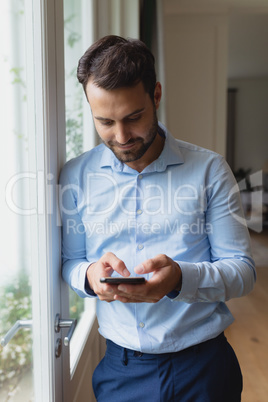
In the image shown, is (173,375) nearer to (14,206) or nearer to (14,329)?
(14,329)

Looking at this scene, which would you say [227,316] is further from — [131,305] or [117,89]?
[117,89]

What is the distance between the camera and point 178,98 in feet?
12.6

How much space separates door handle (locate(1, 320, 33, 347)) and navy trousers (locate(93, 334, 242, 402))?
34 cm

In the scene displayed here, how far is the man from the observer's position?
1058 mm

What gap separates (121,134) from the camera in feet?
3.30

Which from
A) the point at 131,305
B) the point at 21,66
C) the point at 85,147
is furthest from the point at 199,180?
the point at 85,147

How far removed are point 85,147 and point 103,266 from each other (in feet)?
2.82

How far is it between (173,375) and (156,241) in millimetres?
373

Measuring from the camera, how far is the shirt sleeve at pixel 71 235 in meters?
1.09

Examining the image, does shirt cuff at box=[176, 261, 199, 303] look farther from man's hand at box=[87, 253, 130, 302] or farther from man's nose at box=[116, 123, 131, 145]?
man's nose at box=[116, 123, 131, 145]

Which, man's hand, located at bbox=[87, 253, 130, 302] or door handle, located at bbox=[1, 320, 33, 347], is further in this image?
man's hand, located at bbox=[87, 253, 130, 302]

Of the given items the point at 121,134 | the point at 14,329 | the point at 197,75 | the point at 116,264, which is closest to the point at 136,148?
the point at 121,134

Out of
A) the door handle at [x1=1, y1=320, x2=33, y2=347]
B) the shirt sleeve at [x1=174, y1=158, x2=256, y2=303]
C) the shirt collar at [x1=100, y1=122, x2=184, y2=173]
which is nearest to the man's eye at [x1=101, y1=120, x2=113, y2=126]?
the shirt collar at [x1=100, y1=122, x2=184, y2=173]

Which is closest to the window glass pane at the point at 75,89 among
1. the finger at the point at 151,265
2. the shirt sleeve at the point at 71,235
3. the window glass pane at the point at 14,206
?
the shirt sleeve at the point at 71,235
